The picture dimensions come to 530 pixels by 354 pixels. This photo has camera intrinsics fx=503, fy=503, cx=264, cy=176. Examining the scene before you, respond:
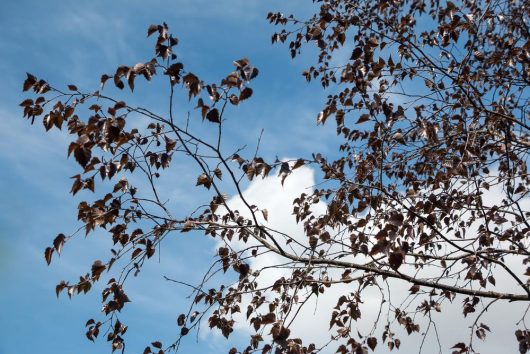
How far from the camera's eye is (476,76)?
17.5 feet

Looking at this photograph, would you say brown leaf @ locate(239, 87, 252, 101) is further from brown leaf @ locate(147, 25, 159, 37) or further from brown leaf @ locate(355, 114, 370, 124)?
brown leaf @ locate(355, 114, 370, 124)

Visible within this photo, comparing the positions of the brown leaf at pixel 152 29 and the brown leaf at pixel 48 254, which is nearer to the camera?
the brown leaf at pixel 152 29

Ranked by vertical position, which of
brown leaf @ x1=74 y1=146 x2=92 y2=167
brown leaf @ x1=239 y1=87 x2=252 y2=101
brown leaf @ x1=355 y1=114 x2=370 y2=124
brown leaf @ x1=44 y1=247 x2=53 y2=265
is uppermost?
brown leaf @ x1=355 y1=114 x2=370 y2=124

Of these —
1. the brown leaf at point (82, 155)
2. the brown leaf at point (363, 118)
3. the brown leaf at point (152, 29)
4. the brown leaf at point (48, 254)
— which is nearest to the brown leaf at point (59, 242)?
the brown leaf at point (48, 254)

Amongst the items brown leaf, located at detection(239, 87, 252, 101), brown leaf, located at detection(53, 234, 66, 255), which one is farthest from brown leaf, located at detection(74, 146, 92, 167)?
brown leaf, located at detection(239, 87, 252, 101)

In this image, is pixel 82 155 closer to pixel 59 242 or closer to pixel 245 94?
pixel 59 242

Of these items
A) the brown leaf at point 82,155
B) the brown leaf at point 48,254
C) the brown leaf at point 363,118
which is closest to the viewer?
the brown leaf at point 82,155

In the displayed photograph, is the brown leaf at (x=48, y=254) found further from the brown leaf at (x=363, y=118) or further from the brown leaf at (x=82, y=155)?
the brown leaf at (x=363, y=118)

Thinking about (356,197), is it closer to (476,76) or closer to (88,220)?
(476,76)

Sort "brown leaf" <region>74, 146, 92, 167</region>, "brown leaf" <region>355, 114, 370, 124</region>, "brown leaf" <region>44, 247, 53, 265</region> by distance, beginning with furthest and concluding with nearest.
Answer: "brown leaf" <region>355, 114, 370, 124</region>, "brown leaf" <region>44, 247, 53, 265</region>, "brown leaf" <region>74, 146, 92, 167</region>

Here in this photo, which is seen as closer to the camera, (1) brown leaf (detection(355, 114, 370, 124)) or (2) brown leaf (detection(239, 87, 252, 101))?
(2) brown leaf (detection(239, 87, 252, 101))

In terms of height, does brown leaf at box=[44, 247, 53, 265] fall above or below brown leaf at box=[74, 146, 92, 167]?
below

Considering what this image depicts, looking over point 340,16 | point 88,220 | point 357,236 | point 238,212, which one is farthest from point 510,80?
point 88,220

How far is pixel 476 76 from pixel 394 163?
1270 millimetres
